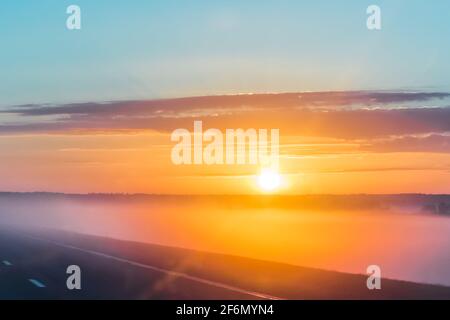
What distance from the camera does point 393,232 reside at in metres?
54.7

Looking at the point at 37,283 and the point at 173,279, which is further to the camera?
the point at 173,279

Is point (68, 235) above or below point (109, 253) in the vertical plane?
above

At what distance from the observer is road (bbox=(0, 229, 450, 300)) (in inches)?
803

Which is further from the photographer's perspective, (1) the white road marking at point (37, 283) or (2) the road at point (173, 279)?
(1) the white road marking at point (37, 283)

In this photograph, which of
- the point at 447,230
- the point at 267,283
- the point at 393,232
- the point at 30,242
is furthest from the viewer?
the point at 447,230

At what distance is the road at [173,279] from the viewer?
2039cm

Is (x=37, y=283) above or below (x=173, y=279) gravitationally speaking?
below

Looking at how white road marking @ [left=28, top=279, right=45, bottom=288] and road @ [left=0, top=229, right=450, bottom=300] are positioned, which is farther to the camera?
white road marking @ [left=28, top=279, right=45, bottom=288]

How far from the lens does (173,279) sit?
2330cm
